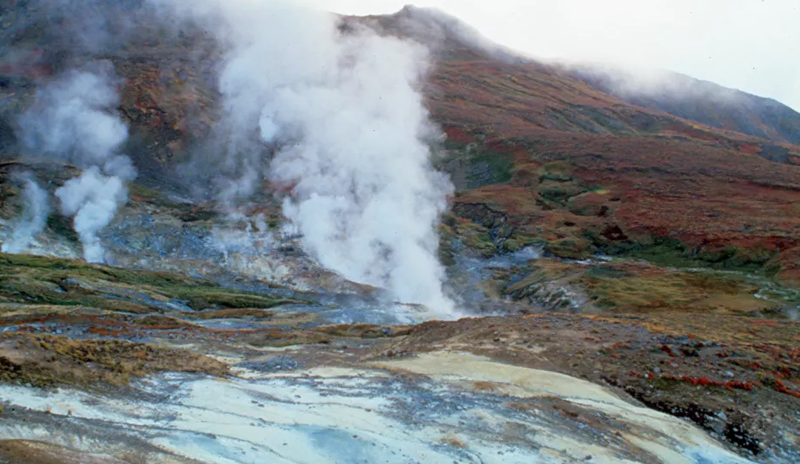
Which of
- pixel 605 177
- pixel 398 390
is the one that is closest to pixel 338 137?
pixel 605 177

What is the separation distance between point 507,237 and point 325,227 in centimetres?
1884

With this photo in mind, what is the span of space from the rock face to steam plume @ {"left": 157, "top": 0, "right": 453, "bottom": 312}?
2603mm

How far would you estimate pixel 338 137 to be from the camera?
57188 millimetres

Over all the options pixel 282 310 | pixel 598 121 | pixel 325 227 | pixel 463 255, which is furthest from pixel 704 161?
pixel 282 310

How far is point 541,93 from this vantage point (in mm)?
116062

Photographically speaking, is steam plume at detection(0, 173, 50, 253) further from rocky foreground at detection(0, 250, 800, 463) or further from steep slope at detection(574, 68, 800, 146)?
steep slope at detection(574, 68, 800, 146)

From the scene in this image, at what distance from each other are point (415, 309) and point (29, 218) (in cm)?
2955

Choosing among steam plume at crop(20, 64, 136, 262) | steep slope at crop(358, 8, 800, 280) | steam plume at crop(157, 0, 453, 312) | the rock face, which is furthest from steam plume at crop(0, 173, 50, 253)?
steep slope at crop(358, 8, 800, 280)

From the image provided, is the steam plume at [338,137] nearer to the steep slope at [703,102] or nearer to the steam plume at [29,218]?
the steam plume at [29,218]

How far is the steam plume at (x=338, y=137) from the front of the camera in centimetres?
4312

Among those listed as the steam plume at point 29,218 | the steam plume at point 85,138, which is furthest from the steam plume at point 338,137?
the steam plume at point 29,218

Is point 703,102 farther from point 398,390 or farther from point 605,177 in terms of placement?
point 398,390

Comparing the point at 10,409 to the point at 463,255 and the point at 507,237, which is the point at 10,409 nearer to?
the point at 463,255

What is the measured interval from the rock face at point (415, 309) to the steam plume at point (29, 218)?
1.81 ft
